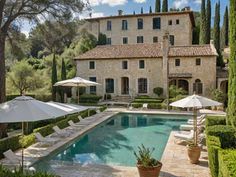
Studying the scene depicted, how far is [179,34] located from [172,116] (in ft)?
67.0

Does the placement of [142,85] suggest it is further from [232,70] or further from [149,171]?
[149,171]

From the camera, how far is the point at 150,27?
4472 centimetres

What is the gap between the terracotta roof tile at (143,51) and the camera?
112 ft

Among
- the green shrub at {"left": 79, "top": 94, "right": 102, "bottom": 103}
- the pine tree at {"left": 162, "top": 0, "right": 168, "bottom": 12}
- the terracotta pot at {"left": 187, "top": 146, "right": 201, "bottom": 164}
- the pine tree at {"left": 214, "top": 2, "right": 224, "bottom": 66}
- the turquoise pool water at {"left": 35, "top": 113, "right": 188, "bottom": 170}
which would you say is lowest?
the turquoise pool water at {"left": 35, "top": 113, "right": 188, "bottom": 170}

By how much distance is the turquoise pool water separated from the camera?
13555mm

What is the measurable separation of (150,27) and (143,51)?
960 centimetres

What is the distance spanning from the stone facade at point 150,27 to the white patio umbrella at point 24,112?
3636cm

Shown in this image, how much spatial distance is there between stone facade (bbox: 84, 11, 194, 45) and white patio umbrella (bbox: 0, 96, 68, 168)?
3636 centimetres

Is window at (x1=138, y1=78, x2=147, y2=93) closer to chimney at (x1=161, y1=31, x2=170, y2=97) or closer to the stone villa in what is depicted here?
the stone villa

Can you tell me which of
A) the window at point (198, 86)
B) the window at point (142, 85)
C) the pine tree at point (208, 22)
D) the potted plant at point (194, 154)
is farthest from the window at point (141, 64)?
the potted plant at point (194, 154)

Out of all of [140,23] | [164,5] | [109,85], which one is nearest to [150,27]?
[140,23]

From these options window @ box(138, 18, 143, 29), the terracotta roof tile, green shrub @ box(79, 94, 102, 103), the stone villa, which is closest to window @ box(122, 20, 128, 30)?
window @ box(138, 18, 143, 29)

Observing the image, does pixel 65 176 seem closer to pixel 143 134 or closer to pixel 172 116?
pixel 143 134

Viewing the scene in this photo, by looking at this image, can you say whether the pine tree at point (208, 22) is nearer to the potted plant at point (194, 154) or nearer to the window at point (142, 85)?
the window at point (142, 85)
